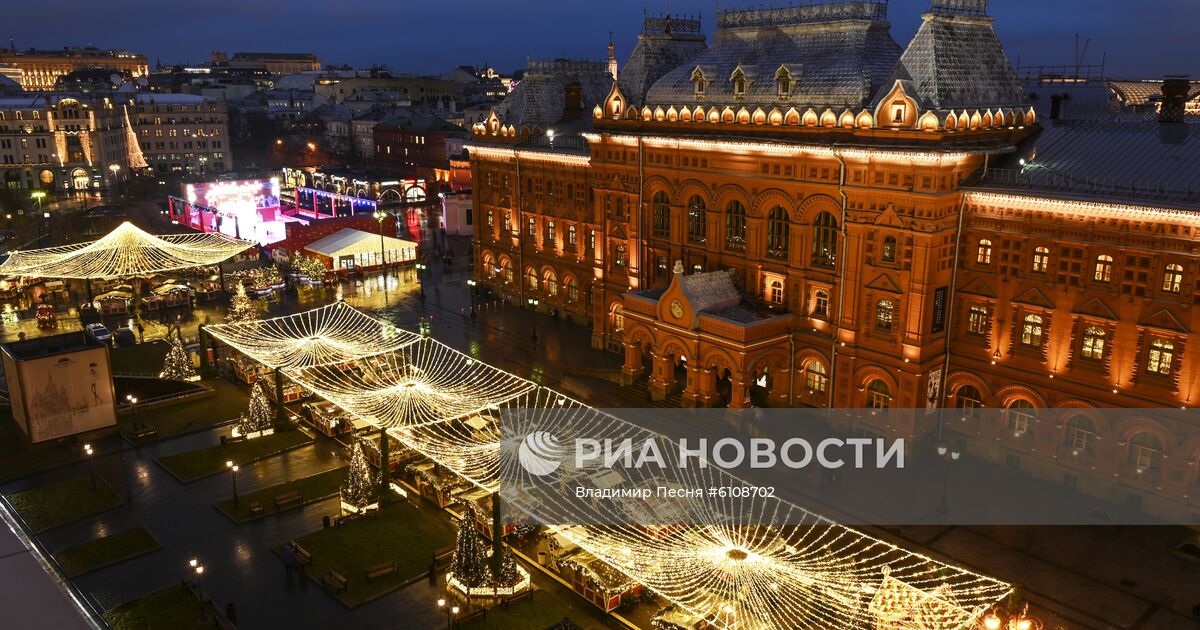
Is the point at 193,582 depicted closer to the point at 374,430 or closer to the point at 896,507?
the point at 374,430

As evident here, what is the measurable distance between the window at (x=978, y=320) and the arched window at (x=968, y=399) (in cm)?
261

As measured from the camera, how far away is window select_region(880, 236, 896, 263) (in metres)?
39.9

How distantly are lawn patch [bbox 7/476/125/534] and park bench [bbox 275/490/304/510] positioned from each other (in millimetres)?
7112

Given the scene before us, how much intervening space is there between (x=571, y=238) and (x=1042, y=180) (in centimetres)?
3220

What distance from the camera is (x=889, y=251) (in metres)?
40.1

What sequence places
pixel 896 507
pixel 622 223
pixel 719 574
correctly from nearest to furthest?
pixel 719 574, pixel 896 507, pixel 622 223

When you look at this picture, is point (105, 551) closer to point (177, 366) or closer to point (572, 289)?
point (177, 366)

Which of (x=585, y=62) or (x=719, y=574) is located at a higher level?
(x=585, y=62)

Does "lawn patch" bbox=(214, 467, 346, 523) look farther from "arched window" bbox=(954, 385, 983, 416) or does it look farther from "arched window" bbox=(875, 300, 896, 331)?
"arched window" bbox=(954, 385, 983, 416)

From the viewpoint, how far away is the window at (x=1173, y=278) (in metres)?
33.7

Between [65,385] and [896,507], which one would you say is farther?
[65,385]

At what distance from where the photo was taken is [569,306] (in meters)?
63.0

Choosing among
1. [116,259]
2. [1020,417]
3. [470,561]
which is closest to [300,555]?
[470,561]

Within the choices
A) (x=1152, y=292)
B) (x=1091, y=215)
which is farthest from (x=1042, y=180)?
(x=1152, y=292)
